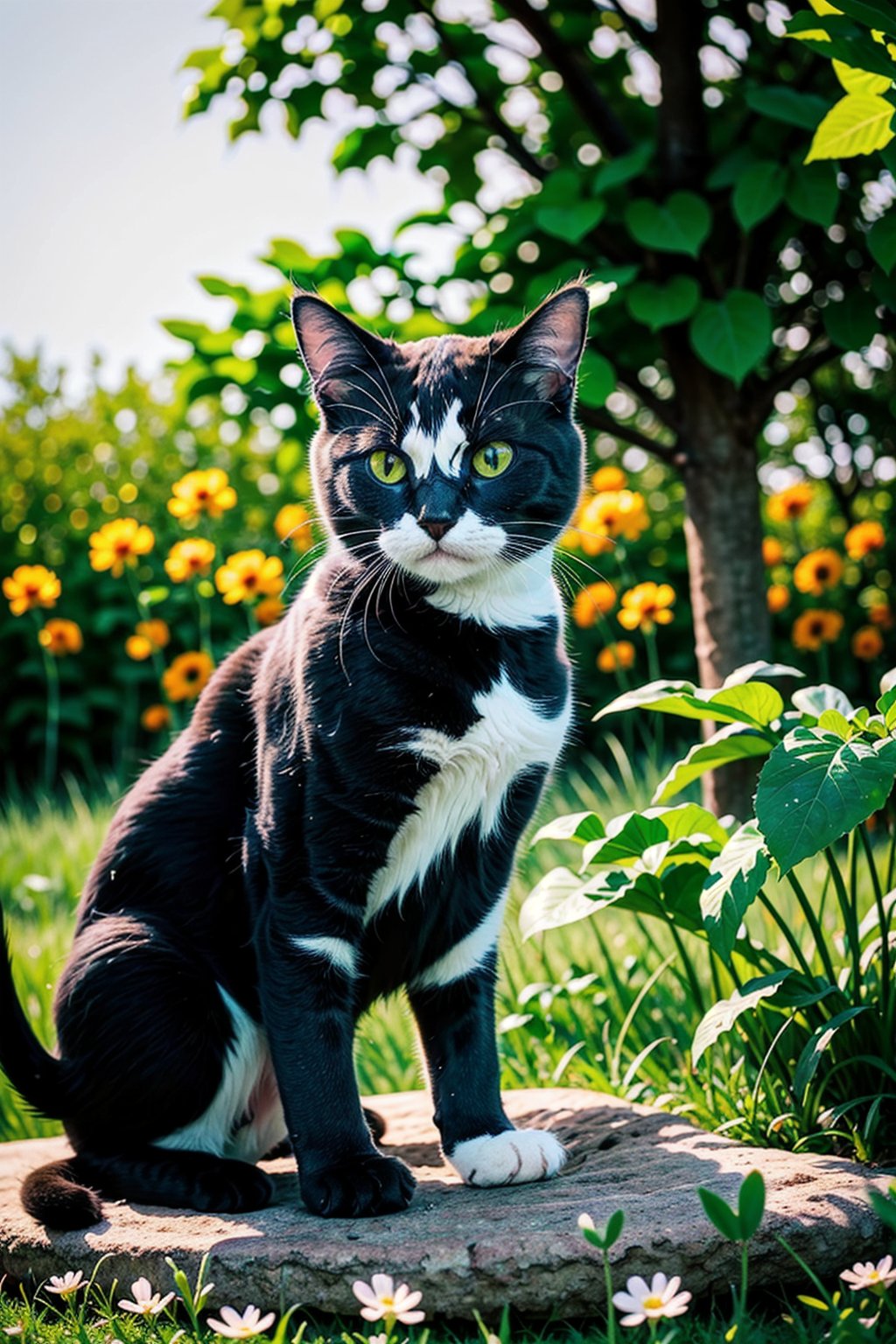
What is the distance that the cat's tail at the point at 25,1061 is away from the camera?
2029 millimetres

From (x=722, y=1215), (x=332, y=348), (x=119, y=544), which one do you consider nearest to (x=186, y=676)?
(x=119, y=544)

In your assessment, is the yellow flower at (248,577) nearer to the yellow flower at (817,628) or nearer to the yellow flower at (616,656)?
the yellow flower at (616,656)

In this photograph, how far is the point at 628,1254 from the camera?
164cm

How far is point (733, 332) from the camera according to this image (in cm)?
278

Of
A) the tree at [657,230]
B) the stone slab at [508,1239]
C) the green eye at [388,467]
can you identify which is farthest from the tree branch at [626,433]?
the stone slab at [508,1239]

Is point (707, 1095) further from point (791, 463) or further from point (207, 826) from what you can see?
point (791, 463)

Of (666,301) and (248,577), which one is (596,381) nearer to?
(666,301)

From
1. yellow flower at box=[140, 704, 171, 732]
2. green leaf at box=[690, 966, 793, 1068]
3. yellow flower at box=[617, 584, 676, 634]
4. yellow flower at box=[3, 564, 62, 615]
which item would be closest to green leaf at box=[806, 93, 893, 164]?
green leaf at box=[690, 966, 793, 1068]

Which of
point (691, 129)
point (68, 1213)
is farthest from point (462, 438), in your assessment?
point (691, 129)

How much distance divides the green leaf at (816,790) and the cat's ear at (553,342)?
2.33 feet

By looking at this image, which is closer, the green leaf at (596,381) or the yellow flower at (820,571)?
the green leaf at (596,381)

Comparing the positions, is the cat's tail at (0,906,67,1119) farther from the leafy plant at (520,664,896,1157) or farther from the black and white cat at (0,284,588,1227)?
the leafy plant at (520,664,896,1157)

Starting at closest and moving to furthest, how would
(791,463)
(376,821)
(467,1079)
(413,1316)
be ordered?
(413,1316) < (376,821) < (467,1079) < (791,463)

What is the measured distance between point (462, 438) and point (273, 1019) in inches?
36.0
